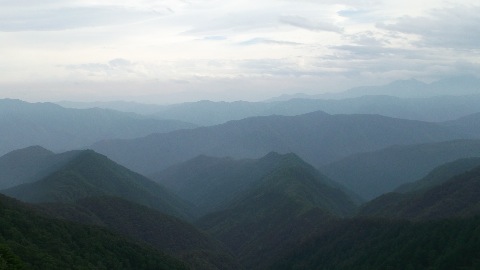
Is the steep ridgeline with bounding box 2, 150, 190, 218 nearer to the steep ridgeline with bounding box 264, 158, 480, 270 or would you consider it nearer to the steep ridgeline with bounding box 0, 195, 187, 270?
the steep ridgeline with bounding box 0, 195, 187, 270

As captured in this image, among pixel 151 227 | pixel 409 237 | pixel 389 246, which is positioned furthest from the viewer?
pixel 151 227

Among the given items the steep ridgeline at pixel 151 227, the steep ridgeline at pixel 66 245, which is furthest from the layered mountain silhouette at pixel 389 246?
the steep ridgeline at pixel 66 245

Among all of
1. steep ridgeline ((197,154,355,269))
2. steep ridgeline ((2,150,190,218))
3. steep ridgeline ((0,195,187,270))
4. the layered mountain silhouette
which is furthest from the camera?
steep ridgeline ((2,150,190,218))

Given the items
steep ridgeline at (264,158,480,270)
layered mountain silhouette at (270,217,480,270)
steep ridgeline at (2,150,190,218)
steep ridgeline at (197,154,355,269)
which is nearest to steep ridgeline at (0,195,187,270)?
layered mountain silhouette at (270,217,480,270)

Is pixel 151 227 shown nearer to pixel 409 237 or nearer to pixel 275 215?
pixel 275 215

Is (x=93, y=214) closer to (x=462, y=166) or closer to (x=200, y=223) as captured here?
(x=200, y=223)

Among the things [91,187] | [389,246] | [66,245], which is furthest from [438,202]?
A: [91,187]
